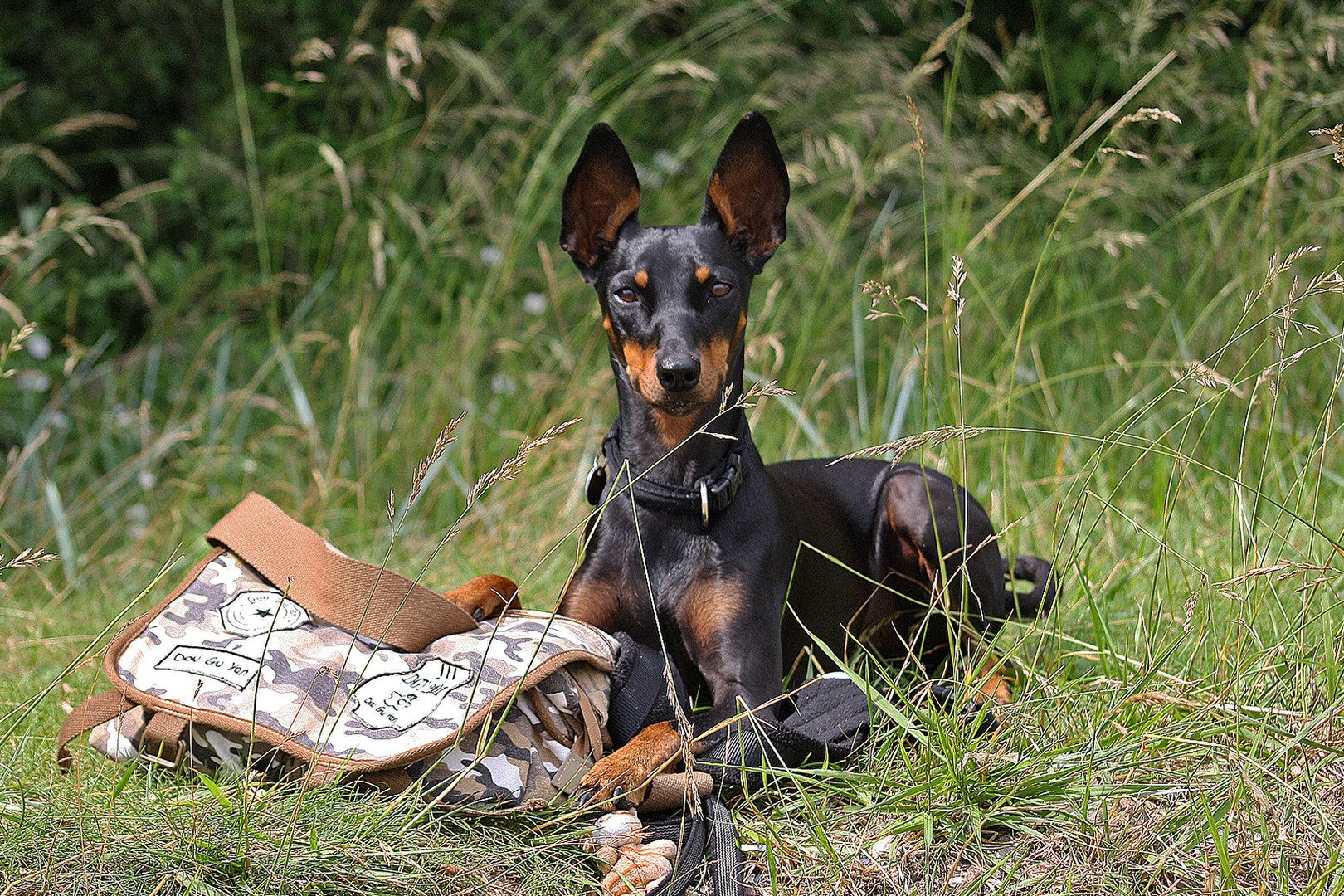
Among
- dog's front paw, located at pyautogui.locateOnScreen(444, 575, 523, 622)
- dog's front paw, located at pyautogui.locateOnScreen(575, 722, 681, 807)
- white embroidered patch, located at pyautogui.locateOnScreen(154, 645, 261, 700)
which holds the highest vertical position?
white embroidered patch, located at pyautogui.locateOnScreen(154, 645, 261, 700)

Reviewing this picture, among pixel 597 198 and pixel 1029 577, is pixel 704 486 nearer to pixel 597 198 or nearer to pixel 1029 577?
pixel 597 198

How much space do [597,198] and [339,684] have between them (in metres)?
1.16

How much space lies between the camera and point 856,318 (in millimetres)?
3824

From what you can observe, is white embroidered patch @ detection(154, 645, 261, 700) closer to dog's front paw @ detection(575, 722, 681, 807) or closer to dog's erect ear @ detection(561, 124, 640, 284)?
dog's front paw @ detection(575, 722, 681, 807)

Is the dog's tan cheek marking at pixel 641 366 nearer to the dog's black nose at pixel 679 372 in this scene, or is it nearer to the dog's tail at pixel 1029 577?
the dog's black nose at pixel 679 372

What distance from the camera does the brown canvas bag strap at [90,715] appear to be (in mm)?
1983

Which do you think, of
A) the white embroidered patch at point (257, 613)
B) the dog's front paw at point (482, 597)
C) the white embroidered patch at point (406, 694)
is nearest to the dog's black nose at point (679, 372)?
the dog's front paw at point (482, 597)

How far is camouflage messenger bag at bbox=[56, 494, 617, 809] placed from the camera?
1786 millimetres

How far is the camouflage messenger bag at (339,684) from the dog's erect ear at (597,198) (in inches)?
32.8

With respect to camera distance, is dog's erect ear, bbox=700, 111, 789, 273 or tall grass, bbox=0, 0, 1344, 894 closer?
tall grass, bbox=0, 0, 1344, 894

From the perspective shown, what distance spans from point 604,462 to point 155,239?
151 inches

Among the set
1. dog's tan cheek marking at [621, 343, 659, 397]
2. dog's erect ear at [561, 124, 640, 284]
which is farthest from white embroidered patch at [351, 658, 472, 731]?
dog's erect ear at [561, 124, 640, 284]

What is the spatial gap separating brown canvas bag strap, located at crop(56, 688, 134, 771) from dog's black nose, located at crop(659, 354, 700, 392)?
1092 mm

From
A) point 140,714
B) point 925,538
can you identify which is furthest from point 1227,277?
point 140,714
